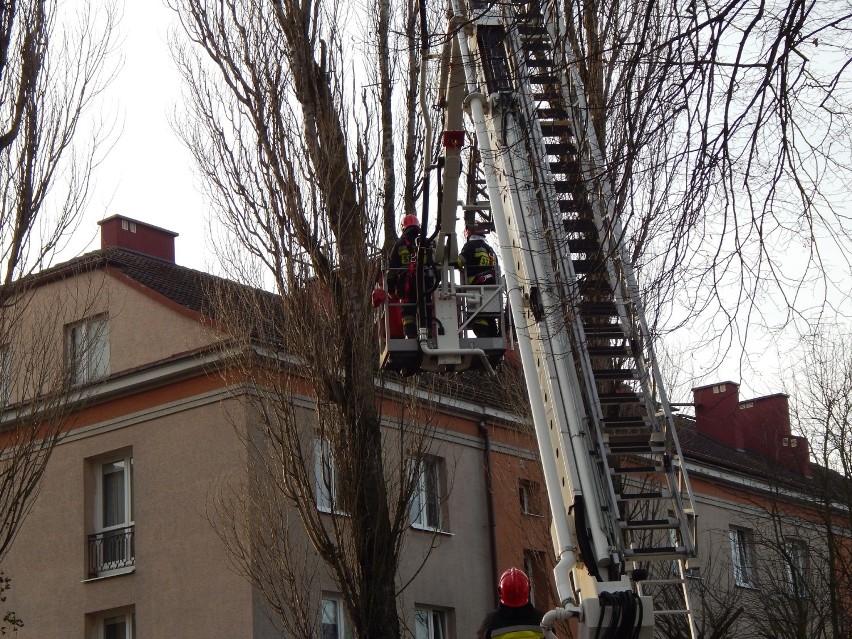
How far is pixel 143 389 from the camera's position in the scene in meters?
19.1

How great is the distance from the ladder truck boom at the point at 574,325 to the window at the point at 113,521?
1108 centimetres

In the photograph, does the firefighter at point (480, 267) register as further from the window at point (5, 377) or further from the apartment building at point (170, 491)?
the window at point (5, 377)

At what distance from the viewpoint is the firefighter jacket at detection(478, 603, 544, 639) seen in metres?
6.78

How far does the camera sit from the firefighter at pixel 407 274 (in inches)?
403

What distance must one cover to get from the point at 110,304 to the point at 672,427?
13.9 m

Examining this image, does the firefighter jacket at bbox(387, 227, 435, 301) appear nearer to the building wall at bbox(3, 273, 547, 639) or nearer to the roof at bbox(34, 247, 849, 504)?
the building wall at bbox(3, 273, 547, 639)

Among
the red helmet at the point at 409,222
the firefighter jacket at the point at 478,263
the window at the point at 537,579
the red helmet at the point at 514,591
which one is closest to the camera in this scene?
the red helmet at the point at 514,591

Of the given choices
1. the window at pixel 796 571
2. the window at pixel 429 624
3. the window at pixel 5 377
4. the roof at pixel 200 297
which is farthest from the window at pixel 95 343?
the window at pixel 796 571

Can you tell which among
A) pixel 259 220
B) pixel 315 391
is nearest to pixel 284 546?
pixel 315 391

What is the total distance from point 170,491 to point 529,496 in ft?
19.0

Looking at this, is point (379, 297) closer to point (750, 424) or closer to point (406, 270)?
point (406, 270)

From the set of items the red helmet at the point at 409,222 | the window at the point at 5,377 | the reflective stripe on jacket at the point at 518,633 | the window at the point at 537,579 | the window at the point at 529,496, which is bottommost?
the reflective stripe on jacket at the point at 518,633

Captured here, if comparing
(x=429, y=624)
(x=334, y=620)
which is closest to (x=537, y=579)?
(x=429, y=624)

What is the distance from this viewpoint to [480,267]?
10586 mm
